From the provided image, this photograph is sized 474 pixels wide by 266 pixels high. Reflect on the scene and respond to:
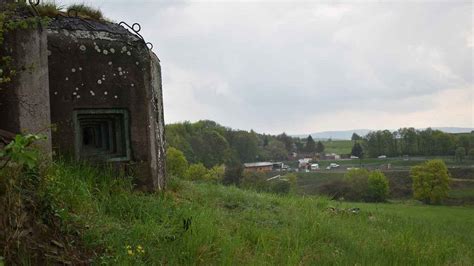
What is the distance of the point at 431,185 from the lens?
169ft

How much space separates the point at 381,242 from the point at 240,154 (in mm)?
46211

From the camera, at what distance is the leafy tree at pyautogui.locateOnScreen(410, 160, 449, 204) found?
50656mm

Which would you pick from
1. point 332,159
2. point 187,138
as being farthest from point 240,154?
point 332,159

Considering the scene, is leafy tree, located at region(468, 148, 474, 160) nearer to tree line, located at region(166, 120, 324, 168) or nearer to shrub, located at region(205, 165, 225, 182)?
tree line, located at region(166, 120, 324, 168)

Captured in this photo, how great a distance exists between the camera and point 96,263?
3.69m

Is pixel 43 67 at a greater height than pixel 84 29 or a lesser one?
lesser

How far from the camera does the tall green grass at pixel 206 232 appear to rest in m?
4.20

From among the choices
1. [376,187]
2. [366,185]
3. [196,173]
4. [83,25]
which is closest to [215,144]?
[366,185]

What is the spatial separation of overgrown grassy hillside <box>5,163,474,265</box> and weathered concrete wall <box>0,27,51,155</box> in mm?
671

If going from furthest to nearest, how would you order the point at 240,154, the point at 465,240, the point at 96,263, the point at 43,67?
the point at 240,154
the point at 465,240
the point at 43,67
the point at 96,263

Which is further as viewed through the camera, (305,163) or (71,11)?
(305,163)

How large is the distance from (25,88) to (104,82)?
1.35m

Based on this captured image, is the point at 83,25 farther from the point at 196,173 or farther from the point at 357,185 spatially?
the point at 357,185

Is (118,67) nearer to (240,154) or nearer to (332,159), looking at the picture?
(240,154)
